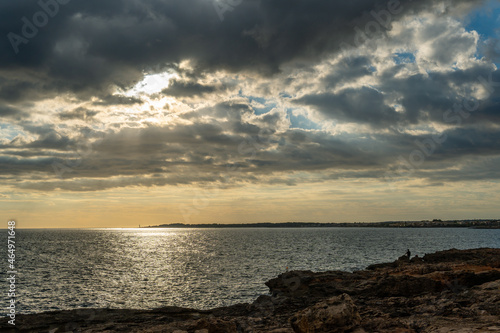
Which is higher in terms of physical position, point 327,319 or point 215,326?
point 327,319

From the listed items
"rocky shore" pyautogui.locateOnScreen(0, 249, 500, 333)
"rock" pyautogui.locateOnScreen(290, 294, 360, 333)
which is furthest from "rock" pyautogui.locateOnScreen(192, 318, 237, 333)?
"rock" pyautogui.locateOnScreen(290, 294, 360, 333)

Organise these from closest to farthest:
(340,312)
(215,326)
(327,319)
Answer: (327,319) < (340,312) < (215,326)

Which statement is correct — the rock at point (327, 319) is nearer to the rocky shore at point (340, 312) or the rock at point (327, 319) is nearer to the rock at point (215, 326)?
the rocky shore at point (340, 312)

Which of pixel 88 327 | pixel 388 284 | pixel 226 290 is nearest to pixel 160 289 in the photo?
pixel 226 290

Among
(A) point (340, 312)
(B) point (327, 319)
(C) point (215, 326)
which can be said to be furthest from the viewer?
(C) point (215, 326)

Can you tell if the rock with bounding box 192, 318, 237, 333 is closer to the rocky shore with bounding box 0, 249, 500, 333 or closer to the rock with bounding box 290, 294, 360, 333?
the rocky shore with bounding box 0, 249, 500, 333

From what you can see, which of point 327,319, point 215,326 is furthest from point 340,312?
point 215,326

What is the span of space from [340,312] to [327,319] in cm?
63

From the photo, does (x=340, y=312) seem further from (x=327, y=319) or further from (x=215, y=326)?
(x=215, y=326)

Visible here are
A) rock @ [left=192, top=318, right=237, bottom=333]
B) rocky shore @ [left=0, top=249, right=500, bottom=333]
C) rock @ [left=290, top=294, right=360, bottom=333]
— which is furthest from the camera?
rock @ [left=192, top=318, right=237, bottom=333]

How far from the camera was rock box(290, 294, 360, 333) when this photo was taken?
43.4 feet

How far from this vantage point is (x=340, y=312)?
1345 centimetres

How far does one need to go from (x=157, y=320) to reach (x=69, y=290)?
96.0ft

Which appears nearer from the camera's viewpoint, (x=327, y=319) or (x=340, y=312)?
(x=327, y=319)
